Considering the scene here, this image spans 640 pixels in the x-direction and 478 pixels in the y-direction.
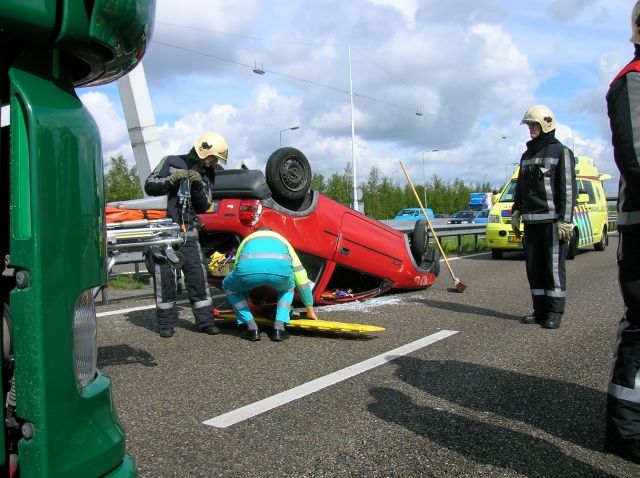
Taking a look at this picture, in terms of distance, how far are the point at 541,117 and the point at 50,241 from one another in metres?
5.49

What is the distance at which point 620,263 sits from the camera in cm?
260

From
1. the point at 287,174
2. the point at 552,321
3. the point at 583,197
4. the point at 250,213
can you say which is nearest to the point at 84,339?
the point at 250,213

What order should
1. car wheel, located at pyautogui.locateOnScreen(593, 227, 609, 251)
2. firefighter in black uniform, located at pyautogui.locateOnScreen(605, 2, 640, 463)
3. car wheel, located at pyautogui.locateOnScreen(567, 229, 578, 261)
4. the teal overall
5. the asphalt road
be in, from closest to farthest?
1. firefighter in black uniform, located at pyautogui.locateOnScreen(605, 2, 640, 463)
2. the asphalt road
3. the teal overall
4. car wheel, located at pyautogui.locateOnScreen(567, 229, 578, 261)
5. car wheel, located at pyautogui.locateOnScreen(593, 227, 609, 251)

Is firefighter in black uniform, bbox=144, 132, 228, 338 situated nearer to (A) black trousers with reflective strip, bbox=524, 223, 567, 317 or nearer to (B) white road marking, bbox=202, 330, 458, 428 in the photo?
(B) white road marking, bbox=202, 330, 458, 428

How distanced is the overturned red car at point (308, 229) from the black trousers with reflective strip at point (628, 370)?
390 centimetres

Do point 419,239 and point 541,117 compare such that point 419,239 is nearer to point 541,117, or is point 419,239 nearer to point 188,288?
point 541,117

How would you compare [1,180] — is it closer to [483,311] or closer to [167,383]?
[167,383]

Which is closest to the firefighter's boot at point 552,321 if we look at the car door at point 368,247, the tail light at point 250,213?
the car door at point 368,247

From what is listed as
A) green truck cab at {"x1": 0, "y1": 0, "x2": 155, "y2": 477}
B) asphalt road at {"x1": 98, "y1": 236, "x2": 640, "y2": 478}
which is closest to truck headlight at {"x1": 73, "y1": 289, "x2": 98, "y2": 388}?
green truck cab at {"x1": 0, "y1": 0, "x2": 155, "y2": 477}

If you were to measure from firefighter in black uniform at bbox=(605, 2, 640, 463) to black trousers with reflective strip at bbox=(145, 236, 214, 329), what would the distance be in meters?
3.90

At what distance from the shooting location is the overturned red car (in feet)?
20.2

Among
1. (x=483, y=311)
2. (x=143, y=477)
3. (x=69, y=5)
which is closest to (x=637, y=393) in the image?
(x=143, y=477)

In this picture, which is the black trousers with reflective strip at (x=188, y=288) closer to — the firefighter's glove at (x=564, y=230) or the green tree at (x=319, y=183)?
the firefighter's glove at (x=564, y=230)

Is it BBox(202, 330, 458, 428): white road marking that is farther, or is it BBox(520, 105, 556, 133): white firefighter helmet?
BBox(520, 105, 556, 133): white firefighter helmet
